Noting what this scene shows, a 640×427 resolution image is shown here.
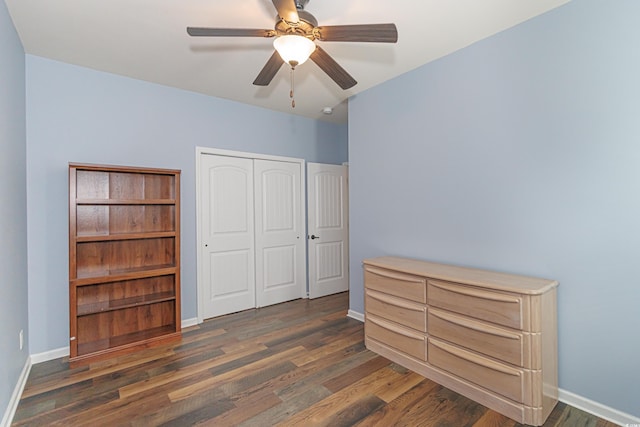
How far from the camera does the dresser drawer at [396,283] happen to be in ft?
7.75

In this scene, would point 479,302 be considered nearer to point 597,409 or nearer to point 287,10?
point 597,409

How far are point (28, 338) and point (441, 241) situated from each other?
12.1 ft

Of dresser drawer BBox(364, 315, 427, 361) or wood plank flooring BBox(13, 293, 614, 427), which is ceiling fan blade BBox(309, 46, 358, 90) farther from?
wood plank flooring BBox(13, 293, 614, 427)

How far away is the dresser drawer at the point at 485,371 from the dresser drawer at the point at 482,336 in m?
0.05

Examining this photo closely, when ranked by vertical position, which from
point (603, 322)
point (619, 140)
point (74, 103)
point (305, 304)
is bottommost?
point (305, 304)

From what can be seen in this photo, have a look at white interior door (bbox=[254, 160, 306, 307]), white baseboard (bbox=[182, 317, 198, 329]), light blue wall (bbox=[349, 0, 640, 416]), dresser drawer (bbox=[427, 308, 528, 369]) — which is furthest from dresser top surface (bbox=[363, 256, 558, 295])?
white baseboard (bbox=[182, 317, 198, 329])

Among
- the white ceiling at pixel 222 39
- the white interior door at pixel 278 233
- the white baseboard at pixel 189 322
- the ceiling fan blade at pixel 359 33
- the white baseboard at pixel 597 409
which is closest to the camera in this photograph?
the ceiling fan blade at pixel 359 33

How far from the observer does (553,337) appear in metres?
1.98

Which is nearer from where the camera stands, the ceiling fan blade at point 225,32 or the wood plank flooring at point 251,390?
the ceiling fan blade at point 225,32

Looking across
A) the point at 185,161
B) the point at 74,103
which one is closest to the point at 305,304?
the point at 185,161

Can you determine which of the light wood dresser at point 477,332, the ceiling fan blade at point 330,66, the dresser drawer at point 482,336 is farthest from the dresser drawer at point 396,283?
the ceiling fan blade at point 330,66

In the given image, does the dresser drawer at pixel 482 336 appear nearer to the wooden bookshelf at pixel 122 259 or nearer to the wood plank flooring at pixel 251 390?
the wood plank flooring at pixel 251 390

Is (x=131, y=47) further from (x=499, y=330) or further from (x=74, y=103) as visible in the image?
(x=499, y=330)

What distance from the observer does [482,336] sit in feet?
6.55
